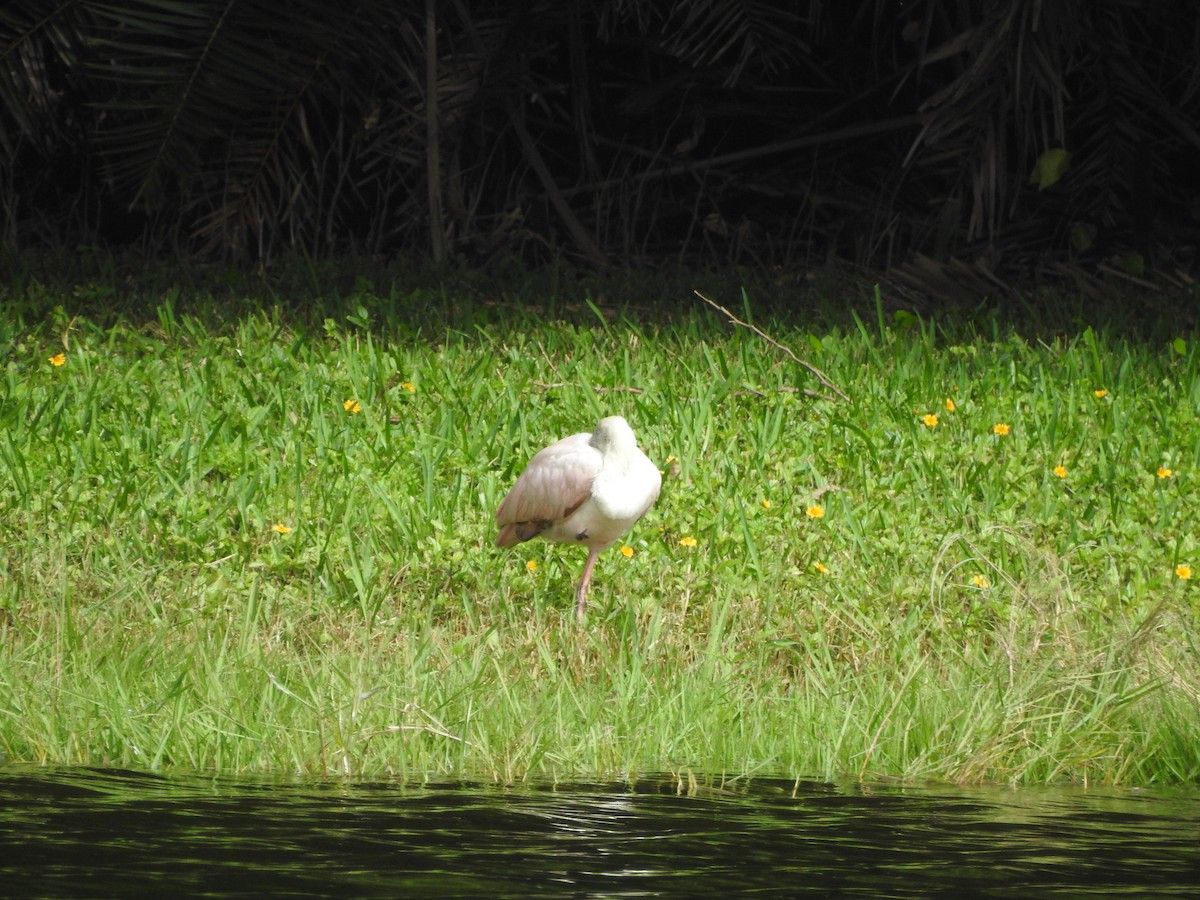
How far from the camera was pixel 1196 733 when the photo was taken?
3328 mm

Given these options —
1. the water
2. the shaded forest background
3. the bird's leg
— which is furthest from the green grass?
the shaded forest background

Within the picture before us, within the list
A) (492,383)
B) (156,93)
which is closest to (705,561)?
(492,383)

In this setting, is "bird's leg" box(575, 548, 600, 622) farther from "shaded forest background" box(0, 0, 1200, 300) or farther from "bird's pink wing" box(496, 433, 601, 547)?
"shaded forest background" box(0, 0, 1200, 300)

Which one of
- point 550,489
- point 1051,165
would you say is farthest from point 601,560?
point 1051,165

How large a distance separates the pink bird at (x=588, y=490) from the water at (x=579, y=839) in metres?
0.90

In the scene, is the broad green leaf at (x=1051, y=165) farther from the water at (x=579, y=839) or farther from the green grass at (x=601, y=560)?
the water at (x=579, y=839)

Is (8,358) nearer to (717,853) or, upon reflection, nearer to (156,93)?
(156,93)

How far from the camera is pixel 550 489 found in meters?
3.98

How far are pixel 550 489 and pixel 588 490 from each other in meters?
0.10

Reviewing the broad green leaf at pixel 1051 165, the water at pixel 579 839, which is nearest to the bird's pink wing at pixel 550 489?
the water at pixel 579 839

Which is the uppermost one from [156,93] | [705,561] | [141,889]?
[156,93]

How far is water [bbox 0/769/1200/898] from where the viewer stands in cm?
240

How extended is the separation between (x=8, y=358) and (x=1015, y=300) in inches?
165

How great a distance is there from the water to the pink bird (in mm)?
903
